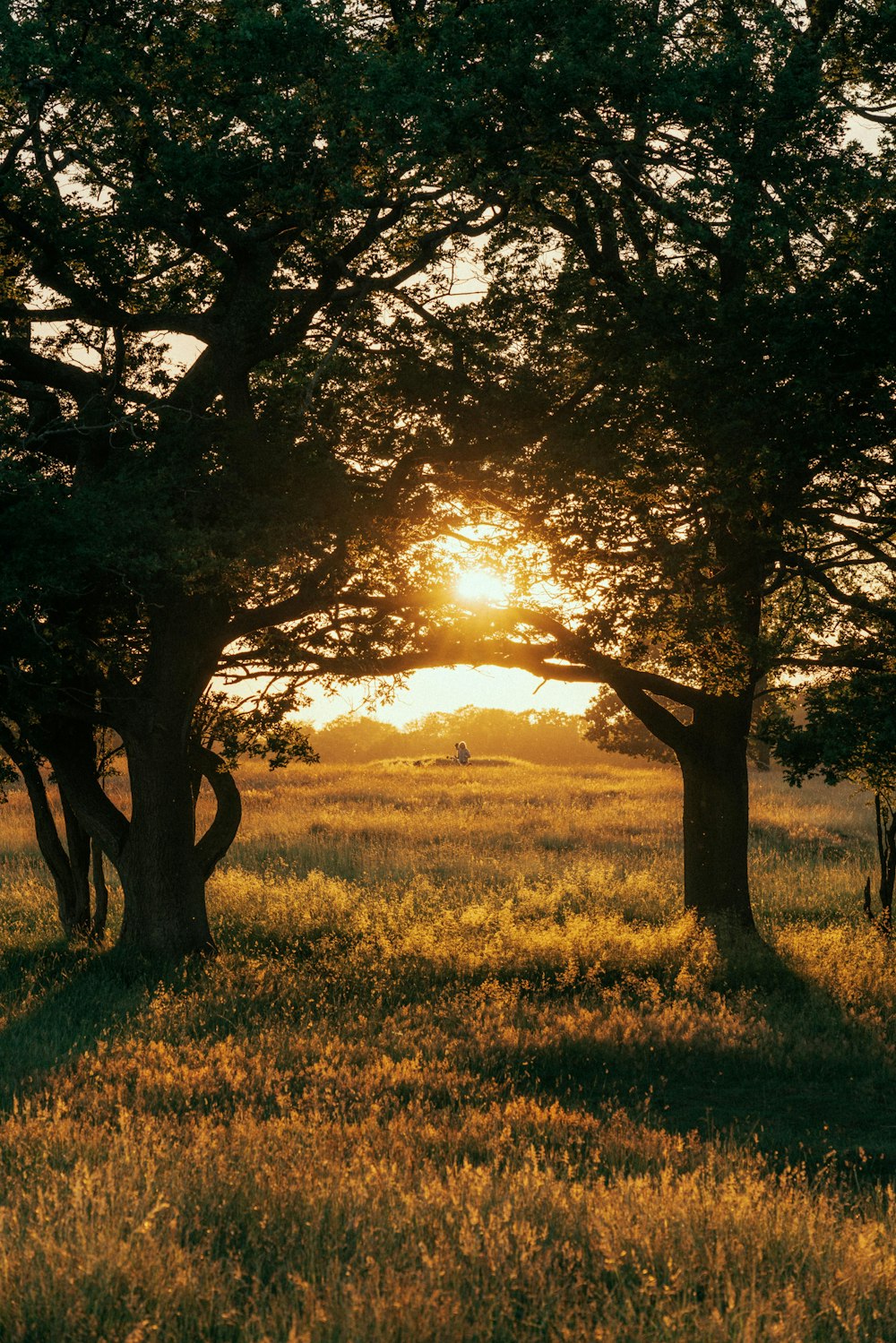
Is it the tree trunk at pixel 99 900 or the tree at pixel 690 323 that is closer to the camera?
the tree at pixel 690 323

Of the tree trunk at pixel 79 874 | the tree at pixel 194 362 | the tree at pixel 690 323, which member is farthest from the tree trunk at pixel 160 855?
the tree at pixel 690 323

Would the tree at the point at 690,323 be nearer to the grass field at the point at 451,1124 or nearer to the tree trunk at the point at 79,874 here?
the grass field at the point at 451,1124

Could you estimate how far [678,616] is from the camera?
47.4 feet

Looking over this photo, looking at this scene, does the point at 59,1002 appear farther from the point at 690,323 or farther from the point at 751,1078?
the point at 690,323

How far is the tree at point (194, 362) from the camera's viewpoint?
11.6m

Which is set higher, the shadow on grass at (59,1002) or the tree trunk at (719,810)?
the tree trunk at (719,810)

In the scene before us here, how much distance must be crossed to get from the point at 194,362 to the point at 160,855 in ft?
20.3

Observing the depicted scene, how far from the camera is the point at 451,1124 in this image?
27.3ft

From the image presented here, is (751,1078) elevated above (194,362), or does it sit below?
below

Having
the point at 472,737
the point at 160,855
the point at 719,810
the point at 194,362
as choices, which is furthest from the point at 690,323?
the point at 472,737

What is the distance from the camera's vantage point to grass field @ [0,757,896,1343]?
4.95 m

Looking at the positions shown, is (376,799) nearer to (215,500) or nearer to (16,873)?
(16,873)

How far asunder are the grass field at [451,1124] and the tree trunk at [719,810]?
0.79 meters

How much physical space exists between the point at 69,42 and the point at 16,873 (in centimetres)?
1757
